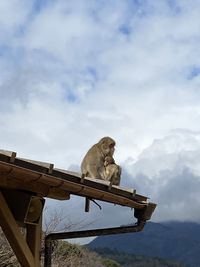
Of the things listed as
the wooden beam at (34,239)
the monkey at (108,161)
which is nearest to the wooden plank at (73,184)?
the wooden beam at (34,239)

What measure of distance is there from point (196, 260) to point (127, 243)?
2411 cm

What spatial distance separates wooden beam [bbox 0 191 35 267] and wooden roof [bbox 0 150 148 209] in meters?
0.28

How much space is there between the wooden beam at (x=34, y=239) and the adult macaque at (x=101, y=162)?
250cm

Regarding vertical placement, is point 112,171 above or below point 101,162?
below

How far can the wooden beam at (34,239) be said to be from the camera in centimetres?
630

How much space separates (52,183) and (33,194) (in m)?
0.73

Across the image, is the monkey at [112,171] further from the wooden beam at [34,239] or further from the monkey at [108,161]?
the wooden beam at [34,239]

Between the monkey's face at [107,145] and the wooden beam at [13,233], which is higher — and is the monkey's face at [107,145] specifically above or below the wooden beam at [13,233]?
above

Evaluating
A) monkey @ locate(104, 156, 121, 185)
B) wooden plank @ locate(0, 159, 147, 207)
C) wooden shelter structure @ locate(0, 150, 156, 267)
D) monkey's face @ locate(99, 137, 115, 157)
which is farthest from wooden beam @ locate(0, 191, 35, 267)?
monkey's face @ locate(99, 137, 115, 157)

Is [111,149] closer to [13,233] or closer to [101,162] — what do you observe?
Answer: [101,162]

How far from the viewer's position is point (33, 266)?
20.1 feet

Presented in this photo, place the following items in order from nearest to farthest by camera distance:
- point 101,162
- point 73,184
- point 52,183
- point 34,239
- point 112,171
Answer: point 52,183
point 73,184
point 34,239
point 112,171
point 101,162

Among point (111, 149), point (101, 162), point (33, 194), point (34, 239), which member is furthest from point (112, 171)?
point (34, 239)

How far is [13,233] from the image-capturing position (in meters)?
5.88
